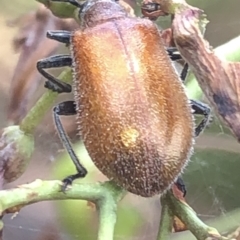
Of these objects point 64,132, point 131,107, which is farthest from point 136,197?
point 131,107

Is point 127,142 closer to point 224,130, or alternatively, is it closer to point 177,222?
point 177,222

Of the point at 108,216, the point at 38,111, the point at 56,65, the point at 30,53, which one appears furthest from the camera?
the point at 30,53

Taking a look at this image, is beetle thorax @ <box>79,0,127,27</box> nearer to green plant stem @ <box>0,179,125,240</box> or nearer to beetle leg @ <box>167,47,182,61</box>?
beetle leg @ <box>167,47,182,61</box>

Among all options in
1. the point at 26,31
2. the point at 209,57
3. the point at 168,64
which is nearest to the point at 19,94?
the point at 26,31

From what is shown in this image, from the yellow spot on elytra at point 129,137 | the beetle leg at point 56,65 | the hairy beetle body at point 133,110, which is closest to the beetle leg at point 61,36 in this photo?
→ the beetle leg at point 56,65

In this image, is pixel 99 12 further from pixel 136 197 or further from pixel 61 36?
pixel 136 197
